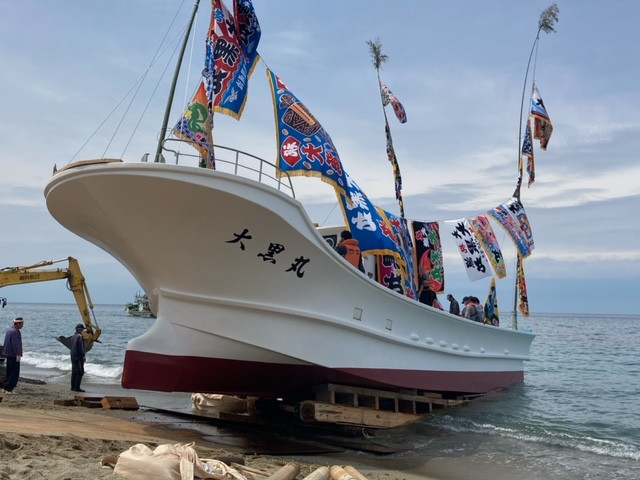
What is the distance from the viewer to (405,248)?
10.9 metres

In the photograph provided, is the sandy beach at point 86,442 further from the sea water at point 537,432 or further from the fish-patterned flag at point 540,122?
the fish-patterned flag at point 540,122

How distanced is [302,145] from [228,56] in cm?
170

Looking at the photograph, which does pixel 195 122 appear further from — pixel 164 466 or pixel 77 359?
pixel 77 359

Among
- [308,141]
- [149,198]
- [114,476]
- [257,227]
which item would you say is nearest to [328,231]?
[308,141]

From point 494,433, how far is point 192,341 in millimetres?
A: 5436

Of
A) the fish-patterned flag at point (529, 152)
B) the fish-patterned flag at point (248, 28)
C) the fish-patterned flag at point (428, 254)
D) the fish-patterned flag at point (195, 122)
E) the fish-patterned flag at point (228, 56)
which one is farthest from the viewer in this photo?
the fish-patterned flag at point (529, 152)

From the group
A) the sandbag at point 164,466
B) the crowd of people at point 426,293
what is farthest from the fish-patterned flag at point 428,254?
the sandbag at point 164,466

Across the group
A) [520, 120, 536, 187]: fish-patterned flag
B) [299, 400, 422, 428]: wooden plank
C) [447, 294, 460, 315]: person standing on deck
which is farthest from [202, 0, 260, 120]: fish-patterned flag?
[520, 120, 536, 187]: fish-patterned flag

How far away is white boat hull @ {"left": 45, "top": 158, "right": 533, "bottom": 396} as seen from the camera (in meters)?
7.27

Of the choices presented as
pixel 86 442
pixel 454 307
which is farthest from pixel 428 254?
pixel 86 442

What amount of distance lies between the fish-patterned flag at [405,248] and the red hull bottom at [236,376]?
158cm

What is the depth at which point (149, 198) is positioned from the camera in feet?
23.6

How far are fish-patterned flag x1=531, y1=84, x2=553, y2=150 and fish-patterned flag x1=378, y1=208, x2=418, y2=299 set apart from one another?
6777mm

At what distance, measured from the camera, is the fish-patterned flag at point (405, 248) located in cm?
1030
